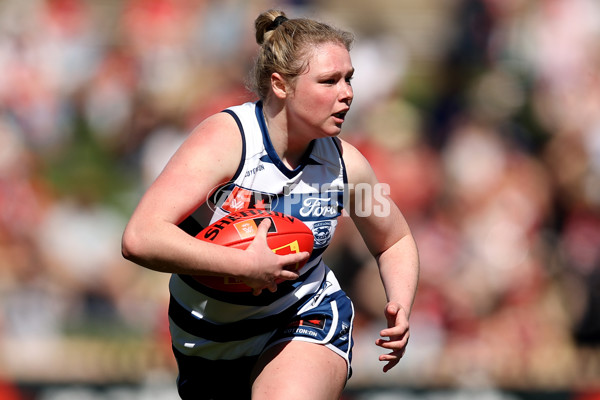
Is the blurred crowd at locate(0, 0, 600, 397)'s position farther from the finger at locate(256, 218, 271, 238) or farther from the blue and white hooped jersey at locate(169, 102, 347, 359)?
the finger at locate(256, 218, 271, 238)

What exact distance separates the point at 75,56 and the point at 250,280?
5301 millimetres

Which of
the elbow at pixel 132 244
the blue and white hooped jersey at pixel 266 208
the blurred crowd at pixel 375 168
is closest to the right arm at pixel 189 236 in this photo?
the elbow at pixel 132 244

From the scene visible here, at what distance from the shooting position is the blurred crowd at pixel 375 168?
6.42 metres

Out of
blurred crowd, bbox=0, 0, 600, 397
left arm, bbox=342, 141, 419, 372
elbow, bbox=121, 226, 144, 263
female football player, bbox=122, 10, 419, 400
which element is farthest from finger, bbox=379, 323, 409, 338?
blurred crowd, bbox=0, 0, 600, 397

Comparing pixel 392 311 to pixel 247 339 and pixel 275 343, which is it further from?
pixel 247 339

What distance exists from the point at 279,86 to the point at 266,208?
487 mm

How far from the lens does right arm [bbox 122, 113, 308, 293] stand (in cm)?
261

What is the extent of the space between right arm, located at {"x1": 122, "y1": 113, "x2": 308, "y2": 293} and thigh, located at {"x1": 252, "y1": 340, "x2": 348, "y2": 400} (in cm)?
38

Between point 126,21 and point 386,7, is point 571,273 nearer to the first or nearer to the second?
point 386,7

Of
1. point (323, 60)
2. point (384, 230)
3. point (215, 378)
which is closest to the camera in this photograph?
point (323, 60)

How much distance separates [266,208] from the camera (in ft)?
10.0

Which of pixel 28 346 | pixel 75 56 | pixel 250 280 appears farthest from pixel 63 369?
pixel 250 280

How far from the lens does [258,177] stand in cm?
302

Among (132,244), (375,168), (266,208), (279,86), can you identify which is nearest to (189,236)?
(132,244)
